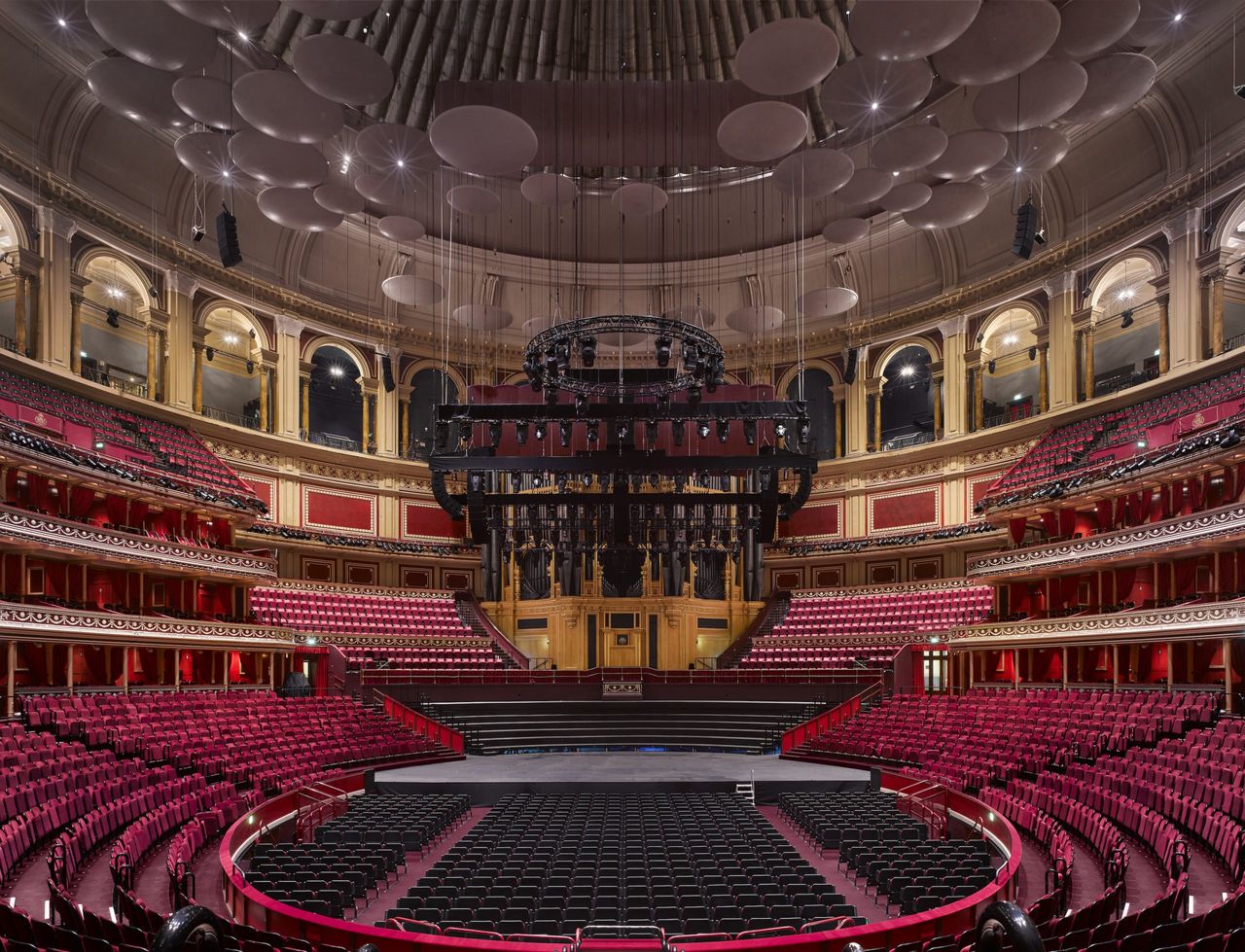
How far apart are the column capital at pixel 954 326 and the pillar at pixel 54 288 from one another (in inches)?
906

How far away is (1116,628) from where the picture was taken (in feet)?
58.4

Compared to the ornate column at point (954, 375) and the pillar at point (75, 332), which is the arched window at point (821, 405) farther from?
the pillar at point (75, 332)


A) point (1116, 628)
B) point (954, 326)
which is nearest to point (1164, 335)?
point (954, 326)

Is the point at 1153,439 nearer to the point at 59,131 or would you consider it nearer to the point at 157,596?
the point at 157,596

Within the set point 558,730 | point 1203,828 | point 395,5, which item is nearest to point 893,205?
point 1203,828

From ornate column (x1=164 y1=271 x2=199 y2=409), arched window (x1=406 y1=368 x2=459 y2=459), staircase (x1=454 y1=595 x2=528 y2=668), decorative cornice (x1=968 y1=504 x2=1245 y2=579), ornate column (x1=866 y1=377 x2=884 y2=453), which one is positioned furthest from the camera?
arched window (x1=406 y1=368 x2=459 y2=459)

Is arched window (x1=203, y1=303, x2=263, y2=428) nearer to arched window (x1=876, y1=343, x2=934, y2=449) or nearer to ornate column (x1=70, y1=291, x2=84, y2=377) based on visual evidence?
ornate column (x1=70, y1=291, x2=84, y2=377)

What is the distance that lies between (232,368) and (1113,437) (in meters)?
24.3

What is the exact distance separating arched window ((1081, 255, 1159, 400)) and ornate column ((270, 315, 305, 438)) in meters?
21.9

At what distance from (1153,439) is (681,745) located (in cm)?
1291

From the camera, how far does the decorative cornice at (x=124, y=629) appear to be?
15.5 m

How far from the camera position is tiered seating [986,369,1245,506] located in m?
19.0

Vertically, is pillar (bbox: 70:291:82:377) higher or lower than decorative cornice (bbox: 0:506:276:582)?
higher

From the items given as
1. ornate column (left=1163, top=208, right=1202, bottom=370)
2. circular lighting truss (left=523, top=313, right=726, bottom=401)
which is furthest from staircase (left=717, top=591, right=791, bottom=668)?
ornate column (left=1163, top=208, right=1202, bottom=370)
